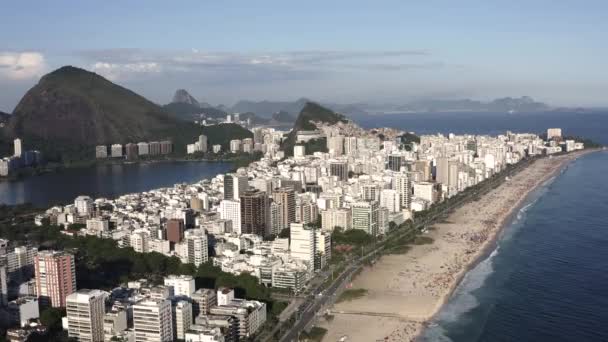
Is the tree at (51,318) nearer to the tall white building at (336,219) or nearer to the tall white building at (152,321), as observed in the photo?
the tall white building at (152,321)

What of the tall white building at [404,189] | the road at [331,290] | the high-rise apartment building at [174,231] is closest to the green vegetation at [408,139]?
the road at [331,290]

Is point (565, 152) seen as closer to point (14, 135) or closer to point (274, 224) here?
point (274, 224)

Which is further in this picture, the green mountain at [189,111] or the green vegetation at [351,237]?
the green mountain at [189,111]

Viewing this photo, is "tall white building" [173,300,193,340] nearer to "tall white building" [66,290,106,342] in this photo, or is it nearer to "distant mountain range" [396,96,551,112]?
"tall white building" [66,290,106,342]

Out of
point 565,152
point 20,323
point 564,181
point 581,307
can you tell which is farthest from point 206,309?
point 565,152

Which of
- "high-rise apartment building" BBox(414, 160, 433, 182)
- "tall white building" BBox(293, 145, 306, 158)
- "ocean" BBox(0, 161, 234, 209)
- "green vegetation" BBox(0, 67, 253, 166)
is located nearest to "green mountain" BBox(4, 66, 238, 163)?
"green vegetation" BBox(0, 67, 253, 166)

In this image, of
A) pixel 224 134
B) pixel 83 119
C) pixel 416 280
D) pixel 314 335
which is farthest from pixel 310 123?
pixel 314 335

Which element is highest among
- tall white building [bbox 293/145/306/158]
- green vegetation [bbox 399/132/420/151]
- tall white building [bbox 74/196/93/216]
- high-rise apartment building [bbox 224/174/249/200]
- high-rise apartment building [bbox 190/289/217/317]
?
green vegetation [bbox 399/132/420/151]
